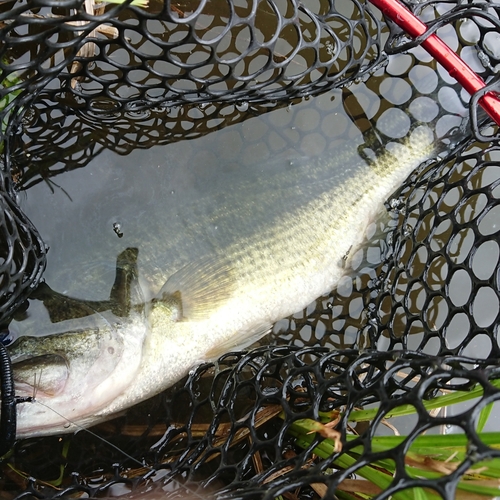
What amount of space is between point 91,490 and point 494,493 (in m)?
1.64

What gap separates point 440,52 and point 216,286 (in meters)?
1.61

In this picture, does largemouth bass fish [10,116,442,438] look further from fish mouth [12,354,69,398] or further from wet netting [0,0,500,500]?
wet netting [0,0,500,500]

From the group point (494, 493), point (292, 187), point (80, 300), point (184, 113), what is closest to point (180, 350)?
point (80, 300)

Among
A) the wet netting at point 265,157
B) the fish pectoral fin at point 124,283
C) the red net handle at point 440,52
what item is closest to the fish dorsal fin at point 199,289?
the fish pectoral fin at point 124,283

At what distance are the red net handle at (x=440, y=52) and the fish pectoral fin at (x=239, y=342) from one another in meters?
1.59

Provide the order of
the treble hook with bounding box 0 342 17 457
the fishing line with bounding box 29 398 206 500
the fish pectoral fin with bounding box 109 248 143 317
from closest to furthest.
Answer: the treble hook with bounding box 0 342 17 457
the fishing line with bounding box 29 398 206 500
the fish pectoral fin with bounding box 109 248 143 317

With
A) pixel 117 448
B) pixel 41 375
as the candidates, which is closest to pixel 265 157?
pixel 41 375

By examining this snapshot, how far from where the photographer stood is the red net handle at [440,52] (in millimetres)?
2137

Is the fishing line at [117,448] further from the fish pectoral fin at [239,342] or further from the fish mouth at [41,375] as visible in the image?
the fish pectoral fin at [239,342]

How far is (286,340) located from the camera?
2.78m

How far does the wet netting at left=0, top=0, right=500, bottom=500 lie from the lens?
1.97m

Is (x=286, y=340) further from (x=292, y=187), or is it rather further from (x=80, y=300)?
(x=80, y=300)

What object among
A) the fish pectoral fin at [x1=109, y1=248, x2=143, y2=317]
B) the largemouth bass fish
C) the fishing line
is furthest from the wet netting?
the fish pectoral fin at [x1=109, y1=248, x2=143, y2=317]

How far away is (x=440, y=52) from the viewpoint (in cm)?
218
